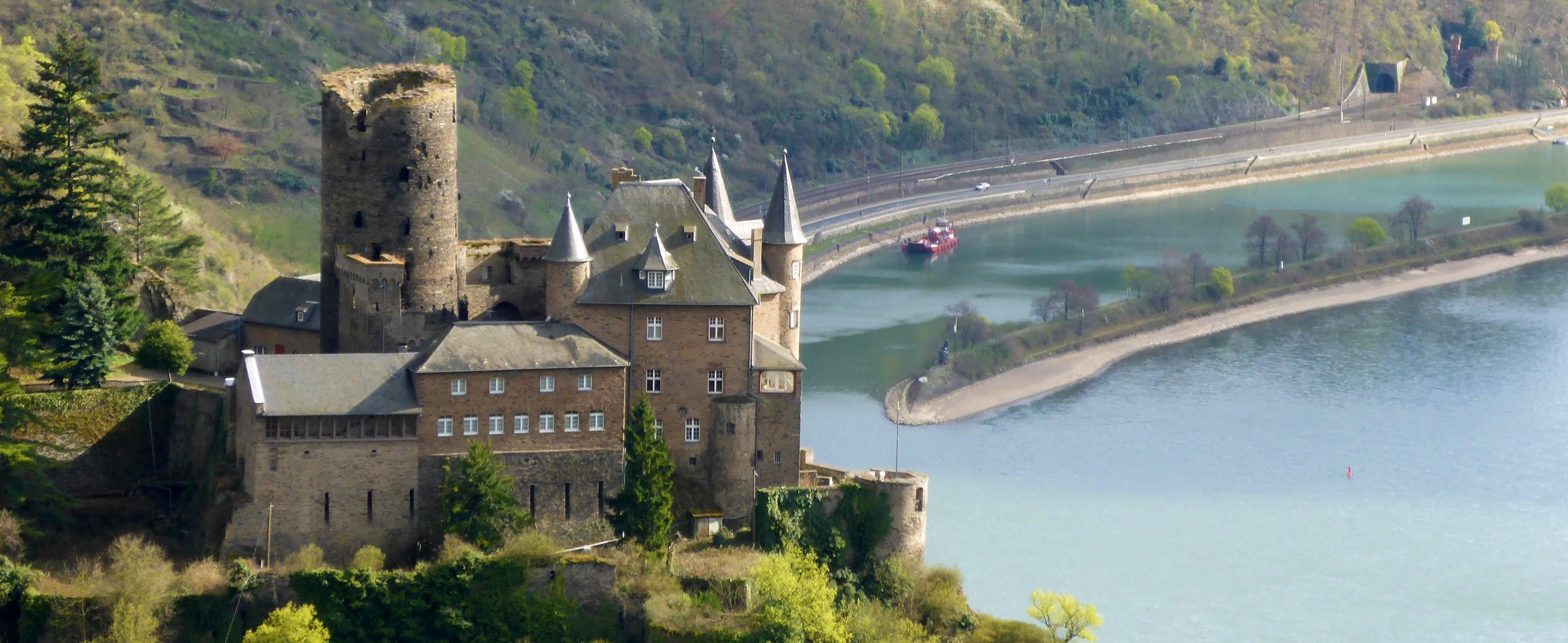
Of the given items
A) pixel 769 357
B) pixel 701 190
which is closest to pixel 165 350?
pixel 769 357

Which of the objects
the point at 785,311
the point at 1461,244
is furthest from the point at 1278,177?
the point at 785,311

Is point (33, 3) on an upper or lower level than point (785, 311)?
upper

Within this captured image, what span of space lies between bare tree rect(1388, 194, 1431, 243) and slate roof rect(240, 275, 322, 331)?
9153 cm

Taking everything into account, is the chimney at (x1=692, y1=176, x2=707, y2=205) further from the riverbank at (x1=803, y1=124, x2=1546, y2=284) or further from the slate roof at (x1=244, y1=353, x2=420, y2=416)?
the riverbank at (x1=803, y1=124, x2=1546, y2=284)

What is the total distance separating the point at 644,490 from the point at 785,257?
9.35m

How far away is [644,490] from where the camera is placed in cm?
5831

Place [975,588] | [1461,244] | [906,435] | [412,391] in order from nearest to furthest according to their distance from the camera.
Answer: [412,391], [975,588], [906,435], [1461,244]

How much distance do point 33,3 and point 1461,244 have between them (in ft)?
257

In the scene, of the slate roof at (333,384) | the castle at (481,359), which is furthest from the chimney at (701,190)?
the slate roof at (333,384)

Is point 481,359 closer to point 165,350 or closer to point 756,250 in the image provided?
point 756,250

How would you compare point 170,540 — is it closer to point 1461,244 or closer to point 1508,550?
point 1508,550

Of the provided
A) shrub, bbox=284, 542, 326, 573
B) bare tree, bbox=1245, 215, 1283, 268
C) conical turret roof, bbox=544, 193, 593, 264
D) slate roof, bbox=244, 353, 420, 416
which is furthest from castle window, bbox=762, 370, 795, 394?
bare tree, bbox=1245, 215, 1283, 268

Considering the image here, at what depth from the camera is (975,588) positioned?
80.3m

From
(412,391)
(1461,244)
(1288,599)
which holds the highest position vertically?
(1461,244)
